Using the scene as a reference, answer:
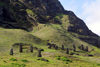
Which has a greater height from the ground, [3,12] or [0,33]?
[3,12]

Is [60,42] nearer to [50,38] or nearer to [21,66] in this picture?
[50,38]

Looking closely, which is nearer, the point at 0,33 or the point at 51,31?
the point at 0,33

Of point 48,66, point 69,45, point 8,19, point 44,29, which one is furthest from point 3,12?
point 48,66

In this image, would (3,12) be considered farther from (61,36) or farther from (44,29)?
(61,36)

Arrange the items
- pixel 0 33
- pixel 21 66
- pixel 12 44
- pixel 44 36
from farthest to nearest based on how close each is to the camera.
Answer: pixel 44 36 < pixel 0 33 < pixel 12 44 < pixel 21 66

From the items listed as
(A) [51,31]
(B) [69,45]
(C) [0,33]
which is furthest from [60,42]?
(C) [0,33]

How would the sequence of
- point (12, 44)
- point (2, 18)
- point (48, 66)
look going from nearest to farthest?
1. point (48, 66)
2. point (12, 44)
3. point (2, 18)

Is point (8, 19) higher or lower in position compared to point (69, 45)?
higher

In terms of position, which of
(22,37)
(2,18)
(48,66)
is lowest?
(48,66)

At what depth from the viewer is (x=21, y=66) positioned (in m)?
41.4

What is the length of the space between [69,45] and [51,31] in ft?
102

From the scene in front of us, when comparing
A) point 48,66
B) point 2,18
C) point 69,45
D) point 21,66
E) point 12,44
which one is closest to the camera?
point 21,66

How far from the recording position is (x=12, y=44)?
4264 inches

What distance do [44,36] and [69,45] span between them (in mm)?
28256
